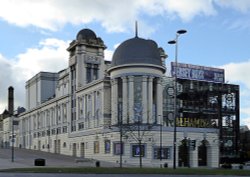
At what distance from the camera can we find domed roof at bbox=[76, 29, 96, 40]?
103 m

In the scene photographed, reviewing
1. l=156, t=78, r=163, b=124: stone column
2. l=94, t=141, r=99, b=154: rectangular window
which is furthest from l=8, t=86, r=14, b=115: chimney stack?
l=156, t=78, r=163, b=124: stone column

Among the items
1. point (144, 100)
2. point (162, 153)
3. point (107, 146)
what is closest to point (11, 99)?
point (107, 146)

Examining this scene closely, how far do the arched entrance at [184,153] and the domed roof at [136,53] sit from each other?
15579 millimetres

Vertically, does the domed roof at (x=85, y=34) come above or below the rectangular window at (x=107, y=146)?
above

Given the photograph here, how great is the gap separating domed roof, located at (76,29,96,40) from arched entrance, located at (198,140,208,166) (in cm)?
3668

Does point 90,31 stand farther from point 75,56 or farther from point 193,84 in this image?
point 193,84

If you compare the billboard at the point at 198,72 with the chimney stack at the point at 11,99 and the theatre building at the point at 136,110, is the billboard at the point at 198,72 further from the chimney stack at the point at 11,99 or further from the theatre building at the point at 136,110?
the chimney stack at the point at 11,99

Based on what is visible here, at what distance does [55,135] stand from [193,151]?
138ft

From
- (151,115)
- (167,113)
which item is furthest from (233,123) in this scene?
(151,115)

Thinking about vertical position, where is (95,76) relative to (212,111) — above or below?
above

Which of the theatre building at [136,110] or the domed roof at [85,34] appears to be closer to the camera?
the theatre building at [136,110]

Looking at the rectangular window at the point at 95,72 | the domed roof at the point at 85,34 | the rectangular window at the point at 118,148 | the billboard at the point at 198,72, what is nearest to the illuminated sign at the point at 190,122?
the billboard at the point at 198,72

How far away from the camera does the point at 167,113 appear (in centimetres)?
9281

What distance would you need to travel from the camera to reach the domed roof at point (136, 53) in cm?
8162
